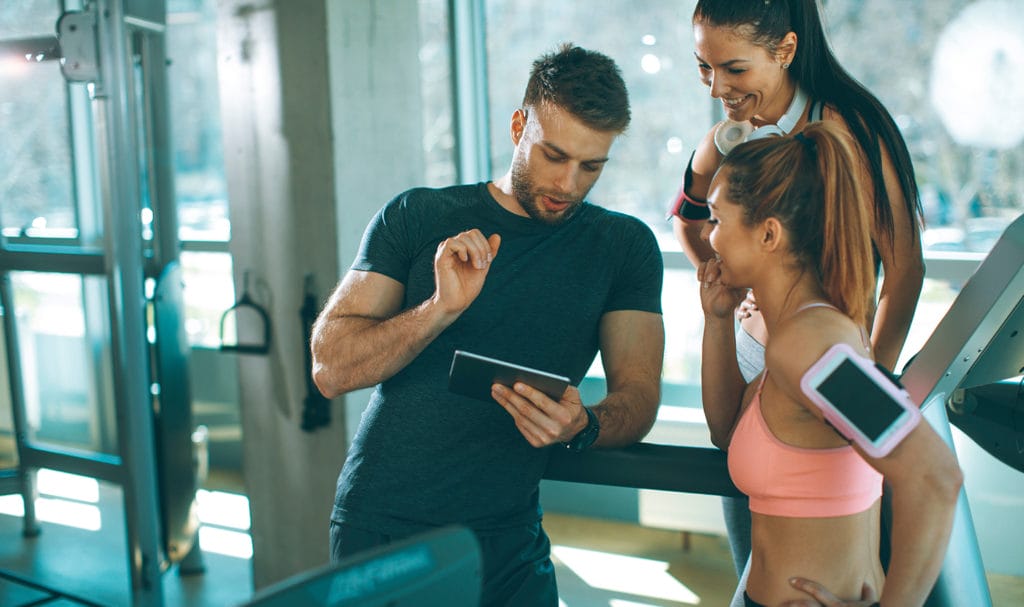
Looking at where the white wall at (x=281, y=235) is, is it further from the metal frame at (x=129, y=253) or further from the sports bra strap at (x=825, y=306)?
the sports bra strap at (x=825, y=306)

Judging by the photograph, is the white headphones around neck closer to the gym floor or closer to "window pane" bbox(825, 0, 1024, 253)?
"window pane" bbox(825, 0, 1024, 253)

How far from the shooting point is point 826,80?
165 centimetres

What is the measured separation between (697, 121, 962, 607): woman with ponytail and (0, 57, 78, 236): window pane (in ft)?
11.8

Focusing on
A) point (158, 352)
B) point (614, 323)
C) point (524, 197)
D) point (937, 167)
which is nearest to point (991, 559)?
point (937, 167)

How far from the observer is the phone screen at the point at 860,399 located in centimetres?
104

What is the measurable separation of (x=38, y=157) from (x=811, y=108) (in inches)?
148

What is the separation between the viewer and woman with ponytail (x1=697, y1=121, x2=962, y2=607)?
47.2 inches

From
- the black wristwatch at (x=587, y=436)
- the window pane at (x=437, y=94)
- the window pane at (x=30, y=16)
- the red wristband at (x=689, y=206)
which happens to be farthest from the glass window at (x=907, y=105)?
the window pane at (x=30, y=16)

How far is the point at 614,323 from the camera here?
5.65 feet

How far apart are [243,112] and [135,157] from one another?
0.56m

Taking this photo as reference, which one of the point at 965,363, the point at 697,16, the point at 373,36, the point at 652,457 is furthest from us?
the point at 373,36

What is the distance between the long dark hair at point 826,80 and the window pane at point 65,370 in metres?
3.50

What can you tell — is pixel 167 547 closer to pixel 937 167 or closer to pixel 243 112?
pixel 243 112

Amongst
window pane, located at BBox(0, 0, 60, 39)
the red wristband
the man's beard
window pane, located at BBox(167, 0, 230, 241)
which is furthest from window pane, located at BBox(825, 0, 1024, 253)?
window pane, located at BBox(0, 0, 60, 39)
